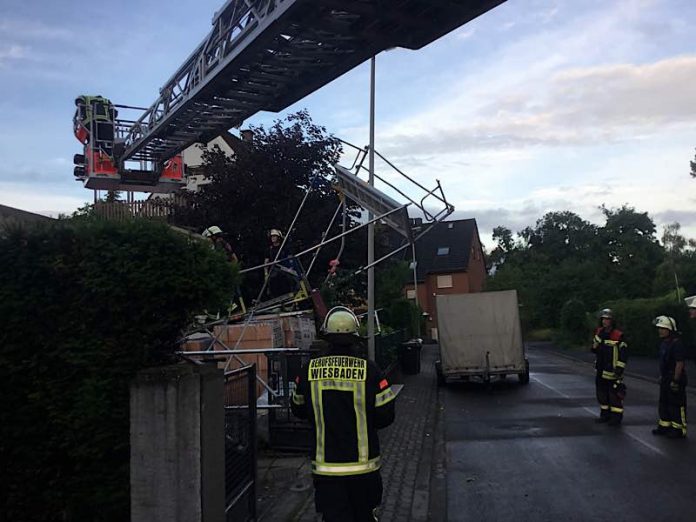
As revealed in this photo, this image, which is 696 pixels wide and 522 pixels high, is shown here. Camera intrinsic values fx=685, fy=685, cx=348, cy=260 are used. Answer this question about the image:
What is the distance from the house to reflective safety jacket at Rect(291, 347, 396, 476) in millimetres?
52495

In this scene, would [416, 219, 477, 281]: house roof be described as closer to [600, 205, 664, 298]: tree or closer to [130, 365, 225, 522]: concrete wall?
[600, 205, 664, 298]: tree

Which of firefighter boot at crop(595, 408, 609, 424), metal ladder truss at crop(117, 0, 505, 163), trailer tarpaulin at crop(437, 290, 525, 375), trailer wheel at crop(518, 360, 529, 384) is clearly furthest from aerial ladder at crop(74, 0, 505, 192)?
trailer wheel at crop(518, 360, 529, 384)

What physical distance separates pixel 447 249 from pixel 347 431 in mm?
59004

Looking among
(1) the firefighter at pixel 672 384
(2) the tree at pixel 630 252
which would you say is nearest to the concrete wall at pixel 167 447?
(1) the firefighter at pixel 672 384

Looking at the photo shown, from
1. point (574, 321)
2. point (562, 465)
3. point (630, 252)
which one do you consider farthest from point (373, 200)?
point (630, 252)

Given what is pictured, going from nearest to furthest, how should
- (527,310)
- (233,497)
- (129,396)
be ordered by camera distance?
(129,396), (233,497), (527,310)

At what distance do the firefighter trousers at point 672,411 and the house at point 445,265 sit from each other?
4621 centimetres

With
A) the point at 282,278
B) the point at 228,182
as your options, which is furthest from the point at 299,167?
the point at 282,278

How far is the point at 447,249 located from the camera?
2453 inches

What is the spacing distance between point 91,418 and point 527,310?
1934 inches

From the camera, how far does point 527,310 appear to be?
167 feet

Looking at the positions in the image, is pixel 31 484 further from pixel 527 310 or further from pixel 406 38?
pixel 527 310

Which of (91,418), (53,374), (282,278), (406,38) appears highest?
(406,38)

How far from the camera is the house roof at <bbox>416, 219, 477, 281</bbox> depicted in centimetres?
6031
